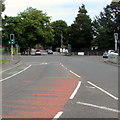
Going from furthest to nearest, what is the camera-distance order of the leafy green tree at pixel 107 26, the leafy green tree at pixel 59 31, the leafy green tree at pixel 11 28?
1. the leafy green tree at pixel 59 31
2. the leafy green tree at pixel 11 28
3. the leafy green tree at pixel 107 26

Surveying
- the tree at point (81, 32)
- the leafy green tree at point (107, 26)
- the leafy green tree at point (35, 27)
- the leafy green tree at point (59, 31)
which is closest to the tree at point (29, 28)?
the leafy green tree at point (35, 27)

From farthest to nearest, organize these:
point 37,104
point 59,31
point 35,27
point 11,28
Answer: point 59,31 → point 11,28 → point 35,27 → point 37,104

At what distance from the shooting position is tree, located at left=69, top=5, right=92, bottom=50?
7712 centimetres

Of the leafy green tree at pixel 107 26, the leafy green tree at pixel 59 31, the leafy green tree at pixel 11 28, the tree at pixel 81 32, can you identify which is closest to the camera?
the leafy green tree at pixel 107 26

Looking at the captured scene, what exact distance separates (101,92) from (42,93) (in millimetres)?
2456

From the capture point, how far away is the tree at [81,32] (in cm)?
7712

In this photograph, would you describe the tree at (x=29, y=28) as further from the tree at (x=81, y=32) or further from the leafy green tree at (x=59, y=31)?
the leafy green tree at (x=59, y=31)

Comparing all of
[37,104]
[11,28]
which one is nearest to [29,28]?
[11,28]

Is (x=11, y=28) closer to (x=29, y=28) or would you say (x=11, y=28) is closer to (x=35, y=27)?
(x=29, y=28)

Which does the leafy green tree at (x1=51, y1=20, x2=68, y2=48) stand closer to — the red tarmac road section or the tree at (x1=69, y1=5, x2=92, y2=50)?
the tree at (x1=69, y1=5, x2=92, y2=50)

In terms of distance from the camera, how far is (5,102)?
830cm

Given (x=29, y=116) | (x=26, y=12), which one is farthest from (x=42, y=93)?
(x=26, y=12)

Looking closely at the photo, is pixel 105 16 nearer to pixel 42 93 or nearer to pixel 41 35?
pixel 41 35

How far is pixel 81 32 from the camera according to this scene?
7725cm
